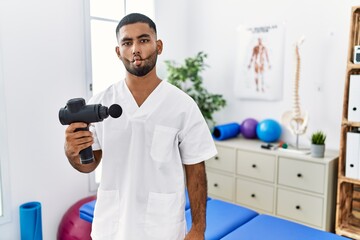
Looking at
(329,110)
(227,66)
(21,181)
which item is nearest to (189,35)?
(227,66)

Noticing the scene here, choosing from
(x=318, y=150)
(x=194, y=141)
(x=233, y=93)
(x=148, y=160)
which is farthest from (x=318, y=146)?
(x=148, y=160)

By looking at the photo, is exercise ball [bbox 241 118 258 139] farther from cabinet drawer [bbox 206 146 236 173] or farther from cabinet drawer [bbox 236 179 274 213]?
cabinet drawer [bbox 236 179 274 213]

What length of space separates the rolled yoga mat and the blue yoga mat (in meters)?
1.46

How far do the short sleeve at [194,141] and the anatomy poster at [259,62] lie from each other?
1.70 meters

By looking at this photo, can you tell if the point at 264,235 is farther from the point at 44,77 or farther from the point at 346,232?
the point at 44,77

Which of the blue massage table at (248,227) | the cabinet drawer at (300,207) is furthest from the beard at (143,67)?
the cabinet drawer at (300,207)

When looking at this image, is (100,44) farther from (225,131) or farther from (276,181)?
(276,181)

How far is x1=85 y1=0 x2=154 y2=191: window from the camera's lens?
228cm

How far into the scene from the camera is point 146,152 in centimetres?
110

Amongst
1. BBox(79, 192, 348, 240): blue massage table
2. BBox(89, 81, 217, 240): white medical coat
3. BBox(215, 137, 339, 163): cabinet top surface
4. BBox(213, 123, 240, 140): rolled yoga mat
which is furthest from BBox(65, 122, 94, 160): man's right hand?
BBox(213, 123, 240, 140): rolled yoga mat

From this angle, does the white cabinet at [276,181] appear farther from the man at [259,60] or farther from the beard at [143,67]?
the beard at [143,67]

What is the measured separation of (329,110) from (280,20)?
2.71 feet

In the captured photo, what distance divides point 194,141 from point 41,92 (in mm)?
1323

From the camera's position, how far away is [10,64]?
6.12 feet
